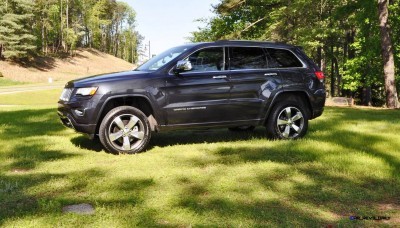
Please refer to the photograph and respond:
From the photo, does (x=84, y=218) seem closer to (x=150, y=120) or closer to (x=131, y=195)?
(x=131, y=195)

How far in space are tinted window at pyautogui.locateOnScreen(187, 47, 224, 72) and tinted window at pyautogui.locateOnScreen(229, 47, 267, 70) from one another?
0.22m

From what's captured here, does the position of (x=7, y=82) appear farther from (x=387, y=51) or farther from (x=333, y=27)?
(x=387, y=51)

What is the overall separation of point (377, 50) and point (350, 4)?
426 cm

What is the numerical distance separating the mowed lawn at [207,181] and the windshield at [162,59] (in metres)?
1.46

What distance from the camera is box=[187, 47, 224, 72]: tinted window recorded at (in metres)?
6.56

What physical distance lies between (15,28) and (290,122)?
145 ft

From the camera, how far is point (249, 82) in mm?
6742

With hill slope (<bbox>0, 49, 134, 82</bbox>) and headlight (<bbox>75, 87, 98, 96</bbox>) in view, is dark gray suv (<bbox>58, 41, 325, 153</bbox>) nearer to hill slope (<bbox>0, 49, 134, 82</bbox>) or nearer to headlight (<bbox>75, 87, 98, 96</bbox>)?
headlight (<bbox>75, 87, 98, 96</bbox>)

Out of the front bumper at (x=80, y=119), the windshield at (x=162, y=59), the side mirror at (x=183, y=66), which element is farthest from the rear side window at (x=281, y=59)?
the front bumper at (x=80, y=119)

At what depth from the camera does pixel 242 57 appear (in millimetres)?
6918

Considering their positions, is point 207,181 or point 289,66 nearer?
point 207,181

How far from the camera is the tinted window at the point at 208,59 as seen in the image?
6.56 metres

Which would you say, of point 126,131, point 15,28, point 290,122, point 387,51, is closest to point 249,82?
point 290,122

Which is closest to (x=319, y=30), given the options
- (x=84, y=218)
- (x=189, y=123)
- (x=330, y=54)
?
(x=330, y=54)
